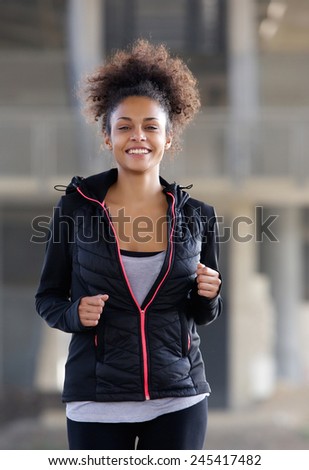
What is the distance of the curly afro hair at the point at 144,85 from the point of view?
1.18 meters

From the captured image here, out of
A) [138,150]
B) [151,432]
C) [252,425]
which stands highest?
[138,150]

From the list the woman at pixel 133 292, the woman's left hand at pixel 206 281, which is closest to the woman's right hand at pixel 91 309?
the woman at pixel 133 292

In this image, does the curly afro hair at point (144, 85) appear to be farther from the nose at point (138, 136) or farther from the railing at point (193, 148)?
the railing at point (193, 148)

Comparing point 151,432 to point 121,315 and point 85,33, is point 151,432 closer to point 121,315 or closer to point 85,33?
point 121,315

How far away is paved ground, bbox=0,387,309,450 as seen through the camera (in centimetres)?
568

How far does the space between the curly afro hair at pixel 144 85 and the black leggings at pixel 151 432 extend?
1.09ft

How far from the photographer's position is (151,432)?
111cm

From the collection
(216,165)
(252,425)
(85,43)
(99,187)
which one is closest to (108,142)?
(99,187)

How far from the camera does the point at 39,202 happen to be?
555cm

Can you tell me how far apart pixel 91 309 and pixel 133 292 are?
0.06 metres

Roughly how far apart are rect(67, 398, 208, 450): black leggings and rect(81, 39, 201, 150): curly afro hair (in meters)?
0.33

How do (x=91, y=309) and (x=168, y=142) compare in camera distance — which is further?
(x=168, y=142)

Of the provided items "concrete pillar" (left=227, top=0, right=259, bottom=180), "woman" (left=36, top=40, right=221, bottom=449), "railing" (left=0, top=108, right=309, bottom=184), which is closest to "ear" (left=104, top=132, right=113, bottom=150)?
"woman" (left=36, top=40, right=221, bottom=449)

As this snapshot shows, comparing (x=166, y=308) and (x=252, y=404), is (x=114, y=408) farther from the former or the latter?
(x=252, y=404)
